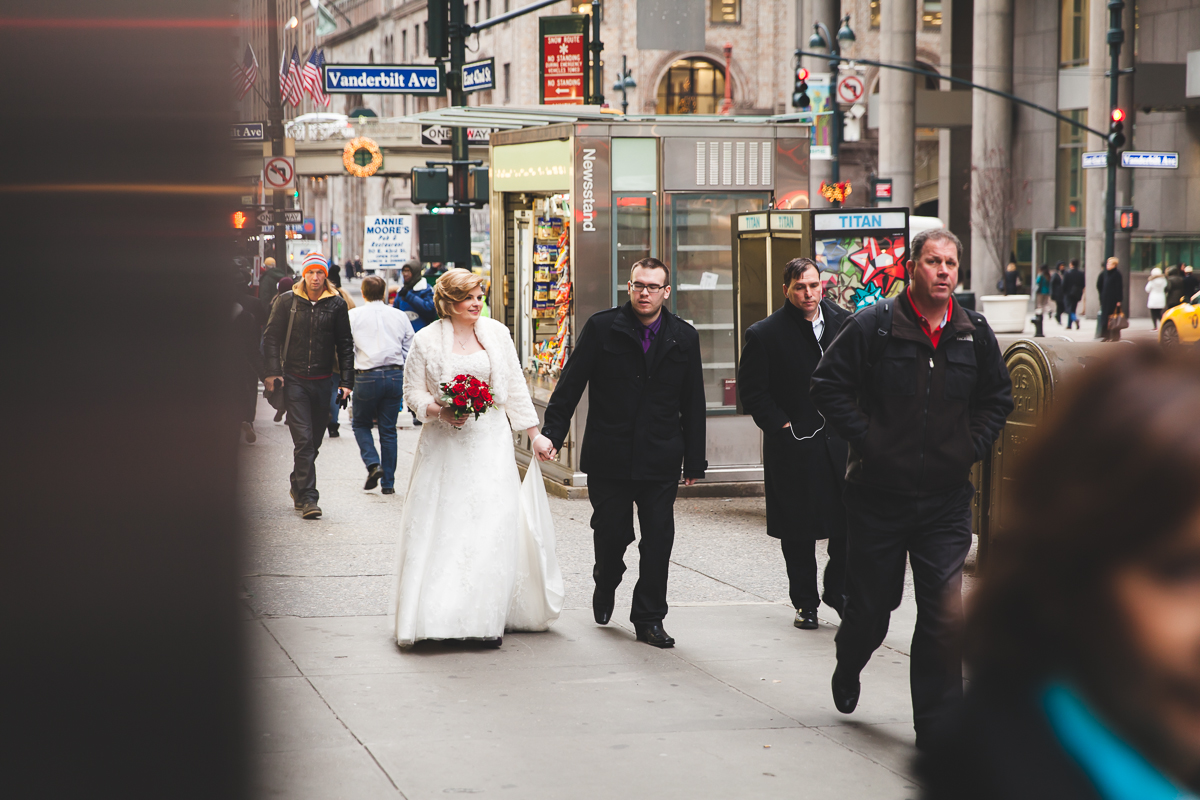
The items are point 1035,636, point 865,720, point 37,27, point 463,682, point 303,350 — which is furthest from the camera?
point 303,350

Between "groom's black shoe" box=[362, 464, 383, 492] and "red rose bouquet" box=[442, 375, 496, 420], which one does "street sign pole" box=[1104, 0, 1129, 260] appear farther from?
"red rose bouquet" box=[442, 375, 496, 420]

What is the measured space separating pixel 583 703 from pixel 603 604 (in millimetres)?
1557

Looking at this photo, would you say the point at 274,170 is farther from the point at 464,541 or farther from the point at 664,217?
the point at 664,217

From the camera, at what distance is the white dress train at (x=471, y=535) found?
22.2ft

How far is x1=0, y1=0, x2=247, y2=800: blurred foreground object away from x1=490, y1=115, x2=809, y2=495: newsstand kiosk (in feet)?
33.4

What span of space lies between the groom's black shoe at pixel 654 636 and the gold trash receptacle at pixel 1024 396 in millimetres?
1967

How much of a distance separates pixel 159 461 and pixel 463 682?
4901 mm

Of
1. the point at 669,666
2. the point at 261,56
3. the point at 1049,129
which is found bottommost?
the point at 669,666

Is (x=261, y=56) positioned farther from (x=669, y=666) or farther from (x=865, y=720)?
(x=669, y=666)

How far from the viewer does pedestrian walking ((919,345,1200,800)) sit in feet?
3.47

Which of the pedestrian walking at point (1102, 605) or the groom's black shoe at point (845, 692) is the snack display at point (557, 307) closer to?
the groom's black shoe at point (845, 692)

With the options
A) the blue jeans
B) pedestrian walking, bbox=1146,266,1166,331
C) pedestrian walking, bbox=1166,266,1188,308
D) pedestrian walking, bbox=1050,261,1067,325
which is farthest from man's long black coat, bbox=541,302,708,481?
pedestrian walking, bbox=1050,261,1067,325

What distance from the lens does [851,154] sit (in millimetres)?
68062

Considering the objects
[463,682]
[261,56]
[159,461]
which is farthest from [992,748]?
[463,682]
